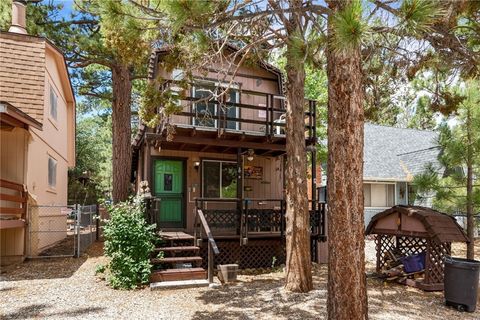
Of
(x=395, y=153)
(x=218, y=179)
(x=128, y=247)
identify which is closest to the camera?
(x=128, y=247)

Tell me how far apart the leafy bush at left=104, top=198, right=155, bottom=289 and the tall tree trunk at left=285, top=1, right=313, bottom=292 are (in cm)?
308

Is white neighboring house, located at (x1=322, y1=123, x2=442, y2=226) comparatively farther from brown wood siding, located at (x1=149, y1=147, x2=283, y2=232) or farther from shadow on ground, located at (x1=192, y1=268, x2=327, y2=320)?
shadow on ground, located at (x1=192, y1=268, x2=327, y2=320)

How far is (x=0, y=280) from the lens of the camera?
822 cm

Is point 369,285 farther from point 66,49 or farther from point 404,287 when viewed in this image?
point 66,49

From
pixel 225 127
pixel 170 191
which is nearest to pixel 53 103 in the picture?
pixel 170 191

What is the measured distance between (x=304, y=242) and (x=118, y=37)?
5.47 m

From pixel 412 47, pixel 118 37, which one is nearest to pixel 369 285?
pixel 412 47

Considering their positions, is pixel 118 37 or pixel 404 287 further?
pixel 404 287

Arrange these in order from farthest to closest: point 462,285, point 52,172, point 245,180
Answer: point 52,172 < point 245,180 < point 462,285

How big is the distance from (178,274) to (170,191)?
13.8ft

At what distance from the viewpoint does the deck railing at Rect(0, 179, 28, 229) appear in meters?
9.13

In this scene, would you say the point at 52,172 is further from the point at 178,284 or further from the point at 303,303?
the point at 303,303

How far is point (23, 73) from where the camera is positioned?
1109 cm

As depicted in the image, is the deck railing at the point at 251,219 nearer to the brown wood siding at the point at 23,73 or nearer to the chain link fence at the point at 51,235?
the chain link fence at the point at 51,235
